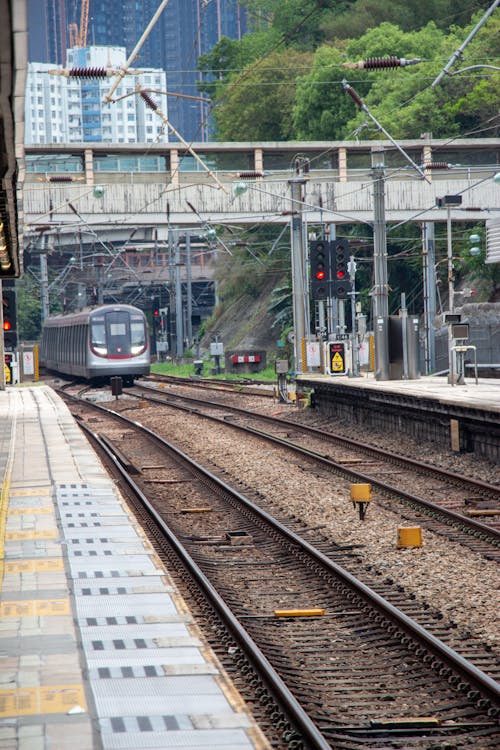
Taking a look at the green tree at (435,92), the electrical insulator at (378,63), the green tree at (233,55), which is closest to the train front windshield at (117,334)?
the green tree at (435,92)

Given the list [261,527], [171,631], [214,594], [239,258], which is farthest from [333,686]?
[239,258]

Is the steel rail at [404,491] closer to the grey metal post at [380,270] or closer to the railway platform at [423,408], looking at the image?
the railway platform at [423,408]

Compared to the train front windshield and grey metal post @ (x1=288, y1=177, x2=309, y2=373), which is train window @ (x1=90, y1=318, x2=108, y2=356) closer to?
the train front windshield

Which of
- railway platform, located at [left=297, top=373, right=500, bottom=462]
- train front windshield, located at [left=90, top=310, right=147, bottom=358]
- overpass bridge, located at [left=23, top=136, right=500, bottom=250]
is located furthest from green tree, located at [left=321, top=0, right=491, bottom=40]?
railway platform, located at [left=297, top=373, right=500, bottom=462]

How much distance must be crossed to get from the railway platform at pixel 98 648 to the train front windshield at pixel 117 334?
3050 cm

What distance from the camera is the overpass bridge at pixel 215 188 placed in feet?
135

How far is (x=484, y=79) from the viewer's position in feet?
184

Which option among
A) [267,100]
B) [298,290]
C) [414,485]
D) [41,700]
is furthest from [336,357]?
[267,100]

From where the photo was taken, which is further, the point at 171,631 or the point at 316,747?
the point at 171,631

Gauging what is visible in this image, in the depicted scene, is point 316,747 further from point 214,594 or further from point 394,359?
point 394,359

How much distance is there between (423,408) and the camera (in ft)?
68.7

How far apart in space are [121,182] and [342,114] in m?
22.6

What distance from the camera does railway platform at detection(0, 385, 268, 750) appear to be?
5.67m

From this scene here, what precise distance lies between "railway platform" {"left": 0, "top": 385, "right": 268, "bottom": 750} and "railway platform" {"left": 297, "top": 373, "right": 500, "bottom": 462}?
24.5 feet
